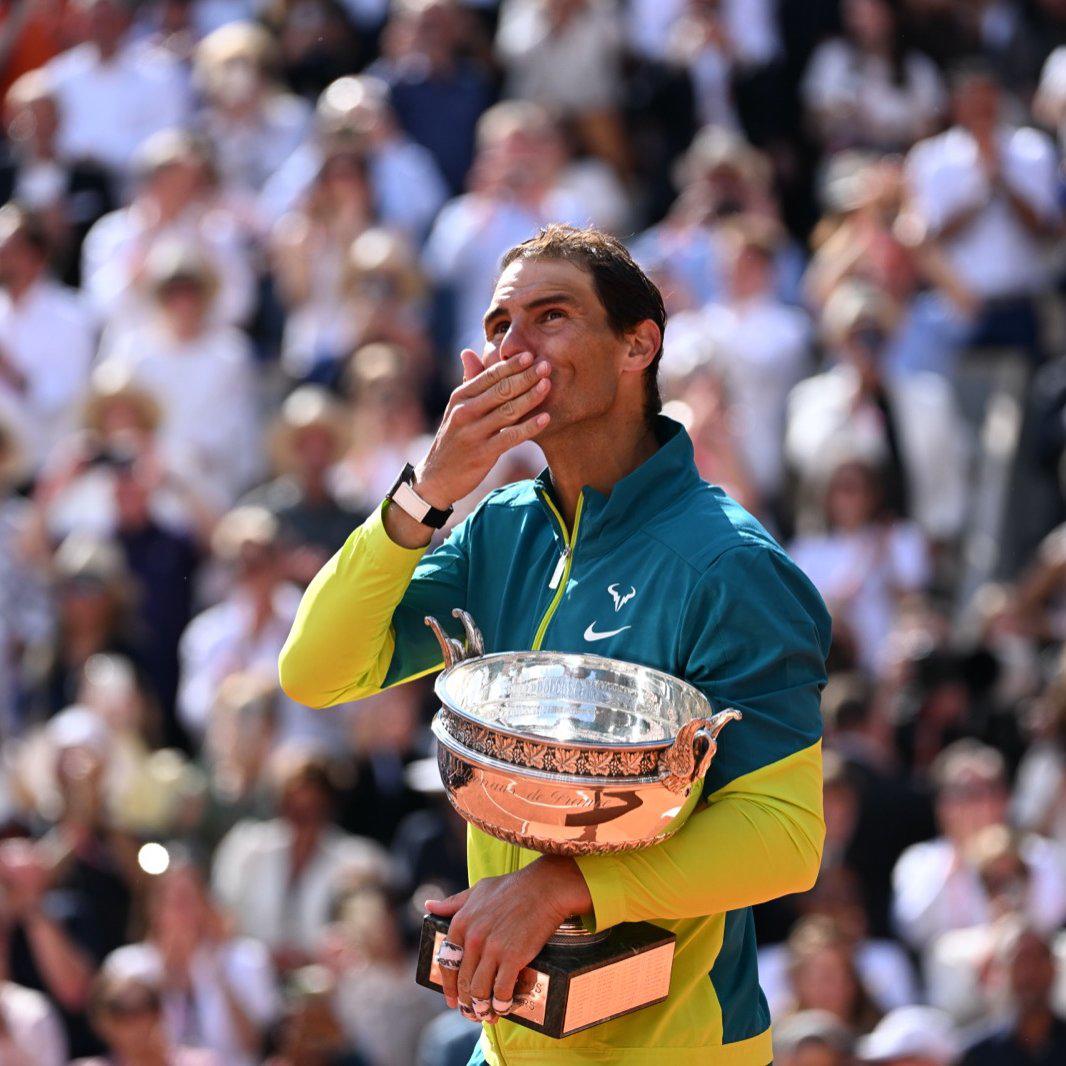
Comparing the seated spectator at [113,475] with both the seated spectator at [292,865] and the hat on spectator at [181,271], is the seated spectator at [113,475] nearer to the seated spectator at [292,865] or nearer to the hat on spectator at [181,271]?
the hat on spectator at [181,271]

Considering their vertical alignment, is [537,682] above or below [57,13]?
above

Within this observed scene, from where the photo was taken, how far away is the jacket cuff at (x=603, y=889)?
9.82 feet

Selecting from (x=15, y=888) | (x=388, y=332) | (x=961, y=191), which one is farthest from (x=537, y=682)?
(x=961, y=191)

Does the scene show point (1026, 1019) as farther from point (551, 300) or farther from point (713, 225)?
point (713, 225)

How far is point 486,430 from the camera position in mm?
3184

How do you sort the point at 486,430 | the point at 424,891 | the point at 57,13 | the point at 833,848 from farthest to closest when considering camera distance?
the point at 57,13 → the point at 833,848 → the point at 424,891 → the point at 486,430

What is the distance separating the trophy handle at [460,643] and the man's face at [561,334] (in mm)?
297

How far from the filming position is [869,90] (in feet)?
37.3

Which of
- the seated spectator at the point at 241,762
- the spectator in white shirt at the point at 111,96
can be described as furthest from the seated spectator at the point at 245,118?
the seated spectator at the point at 241,762

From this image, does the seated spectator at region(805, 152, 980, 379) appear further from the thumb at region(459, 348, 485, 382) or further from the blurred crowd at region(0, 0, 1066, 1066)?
the thumb at region(459, 348, 485, 382)

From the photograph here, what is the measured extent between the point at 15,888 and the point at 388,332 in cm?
315

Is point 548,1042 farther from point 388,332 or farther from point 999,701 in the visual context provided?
point 388,332

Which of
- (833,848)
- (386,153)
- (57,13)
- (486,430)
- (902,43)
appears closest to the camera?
(486,430)

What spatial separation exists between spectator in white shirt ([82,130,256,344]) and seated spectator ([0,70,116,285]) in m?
0.73
